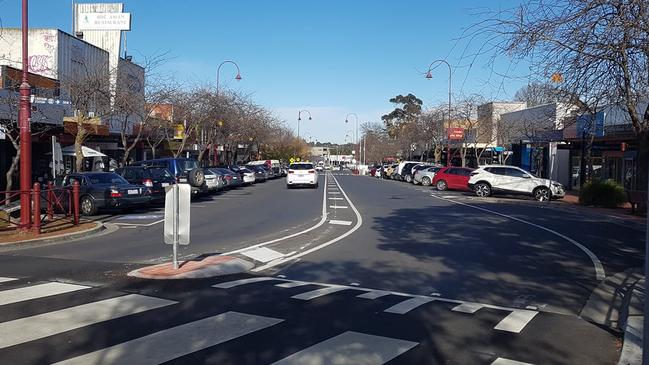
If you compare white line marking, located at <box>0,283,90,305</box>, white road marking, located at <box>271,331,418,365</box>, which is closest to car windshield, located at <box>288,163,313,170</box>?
white line marking, located at <box>0,283,90,305</box>

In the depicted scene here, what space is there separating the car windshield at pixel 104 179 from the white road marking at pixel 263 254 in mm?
9970

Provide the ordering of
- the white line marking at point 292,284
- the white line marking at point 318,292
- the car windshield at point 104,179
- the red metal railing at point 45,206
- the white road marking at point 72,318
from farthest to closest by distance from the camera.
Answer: the car windshield at point 104,179, the red metal railing at point 45,206, the white line marking at point 292,284, the white line marking at point 318,292, the white road marking at point 72,318

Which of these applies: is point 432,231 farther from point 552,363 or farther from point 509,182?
point 509,182

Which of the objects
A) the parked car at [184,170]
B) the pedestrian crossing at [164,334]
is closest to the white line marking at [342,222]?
the parked car at [184,170]

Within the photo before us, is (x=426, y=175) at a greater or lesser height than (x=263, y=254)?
greater

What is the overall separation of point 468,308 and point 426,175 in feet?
134

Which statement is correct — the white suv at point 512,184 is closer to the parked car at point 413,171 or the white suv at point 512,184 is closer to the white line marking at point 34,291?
the parked car at point 413,171

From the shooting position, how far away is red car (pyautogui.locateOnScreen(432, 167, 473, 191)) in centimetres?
3872

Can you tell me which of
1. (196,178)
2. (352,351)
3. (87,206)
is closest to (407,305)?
(352,351)

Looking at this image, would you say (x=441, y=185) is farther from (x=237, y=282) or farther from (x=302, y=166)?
(x=237, y=282)

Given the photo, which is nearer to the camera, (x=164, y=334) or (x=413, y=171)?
(x=164, y=334)

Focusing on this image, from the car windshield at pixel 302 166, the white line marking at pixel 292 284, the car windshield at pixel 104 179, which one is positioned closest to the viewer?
the white line marking at pixel 292 284

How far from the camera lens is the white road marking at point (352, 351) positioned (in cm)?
563

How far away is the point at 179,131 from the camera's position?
46.8 m
